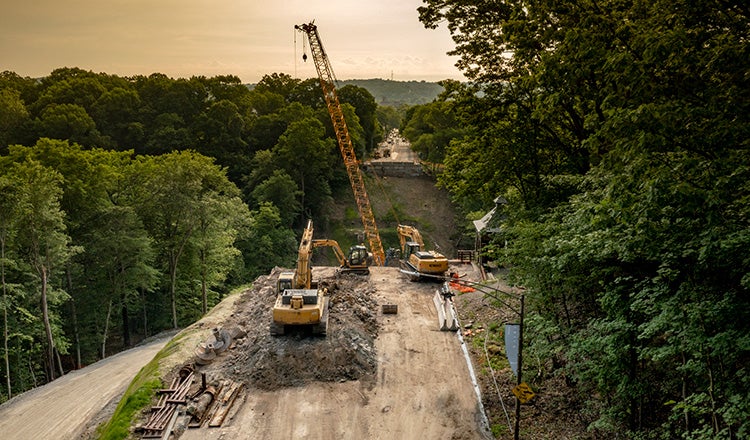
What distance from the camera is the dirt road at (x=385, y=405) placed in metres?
14.9

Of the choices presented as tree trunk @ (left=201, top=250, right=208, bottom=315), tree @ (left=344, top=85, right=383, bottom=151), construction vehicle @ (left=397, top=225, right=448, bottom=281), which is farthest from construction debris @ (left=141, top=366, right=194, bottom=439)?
tree @ (left=344, top=85, right=383, bottom=151)

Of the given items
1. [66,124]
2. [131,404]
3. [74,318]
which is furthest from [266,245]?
[131,404]

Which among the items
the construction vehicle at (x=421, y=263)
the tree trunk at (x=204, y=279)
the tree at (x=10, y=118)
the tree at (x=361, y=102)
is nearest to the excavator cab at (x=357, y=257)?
the construction vehicle at (x=421, y=263)

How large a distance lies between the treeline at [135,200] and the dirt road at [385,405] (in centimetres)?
1607

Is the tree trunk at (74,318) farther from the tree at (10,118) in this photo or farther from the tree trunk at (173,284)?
the tree at (10,118)

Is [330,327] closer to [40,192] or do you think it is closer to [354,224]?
[40,192]

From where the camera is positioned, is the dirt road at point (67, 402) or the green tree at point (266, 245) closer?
the dirt road at point (67, 402)

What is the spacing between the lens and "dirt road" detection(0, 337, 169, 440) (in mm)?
A: 19859

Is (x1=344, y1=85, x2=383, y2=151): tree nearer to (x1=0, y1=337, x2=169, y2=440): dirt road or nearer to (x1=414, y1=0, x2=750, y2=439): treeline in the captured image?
(x1=0, y1=337, x2=169, y2=440): dirt road

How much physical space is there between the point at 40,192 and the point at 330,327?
16.7 m

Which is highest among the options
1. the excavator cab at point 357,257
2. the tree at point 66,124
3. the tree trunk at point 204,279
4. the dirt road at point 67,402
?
the tree at point 66,124

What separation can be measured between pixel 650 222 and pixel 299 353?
13.3 m

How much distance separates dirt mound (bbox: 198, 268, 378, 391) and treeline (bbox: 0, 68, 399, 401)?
37.1 ft

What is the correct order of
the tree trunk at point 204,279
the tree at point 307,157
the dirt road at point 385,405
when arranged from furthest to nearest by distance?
the tree at point 307,157 < the tree trunk at point 204,279 < the dirt road at point 385,405
